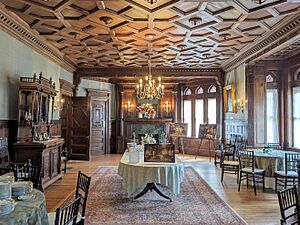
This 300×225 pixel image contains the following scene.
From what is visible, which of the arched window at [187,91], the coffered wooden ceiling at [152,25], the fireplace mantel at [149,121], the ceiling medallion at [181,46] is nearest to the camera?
the coffered wooden ceiling at [152,25]

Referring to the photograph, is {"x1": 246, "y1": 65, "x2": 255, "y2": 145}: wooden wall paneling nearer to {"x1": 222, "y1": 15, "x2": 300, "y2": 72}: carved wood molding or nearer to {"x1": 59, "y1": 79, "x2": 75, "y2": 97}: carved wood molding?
{"x1": 222, "y1": 15, "x2": 300, "y2": 72}: carved wood molding

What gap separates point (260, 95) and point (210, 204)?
4.62 m

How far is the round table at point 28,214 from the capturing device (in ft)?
6.66

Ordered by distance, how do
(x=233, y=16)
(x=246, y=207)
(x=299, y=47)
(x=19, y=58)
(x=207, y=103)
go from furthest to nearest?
(x=207, y=103), (x=299, y=47), (x=19, y=58), (x=233, y=16), (x=246, y=207)

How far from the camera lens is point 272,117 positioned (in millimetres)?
8375

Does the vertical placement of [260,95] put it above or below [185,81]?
below

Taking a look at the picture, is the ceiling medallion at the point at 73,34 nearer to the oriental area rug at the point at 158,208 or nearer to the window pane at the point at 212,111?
the oriental area rug at the point at 158,208

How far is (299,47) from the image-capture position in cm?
703

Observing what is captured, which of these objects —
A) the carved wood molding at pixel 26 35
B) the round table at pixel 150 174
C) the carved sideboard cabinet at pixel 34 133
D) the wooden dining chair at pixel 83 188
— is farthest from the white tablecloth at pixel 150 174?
the carved wood molding at pixel 26 35

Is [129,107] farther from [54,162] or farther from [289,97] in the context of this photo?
[289,97]

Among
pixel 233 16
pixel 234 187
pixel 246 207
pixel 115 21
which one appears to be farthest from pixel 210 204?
pixel 115 21

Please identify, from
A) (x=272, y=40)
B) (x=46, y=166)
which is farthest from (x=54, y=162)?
(x=272, y=40)

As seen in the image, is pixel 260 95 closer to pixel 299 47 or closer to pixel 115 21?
pixel 299 47

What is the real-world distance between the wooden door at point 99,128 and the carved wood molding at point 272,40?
5882 mm
